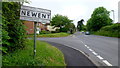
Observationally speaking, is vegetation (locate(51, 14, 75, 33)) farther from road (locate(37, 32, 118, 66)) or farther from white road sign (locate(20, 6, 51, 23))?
white road sign (locate(20, 6, 51, 23))

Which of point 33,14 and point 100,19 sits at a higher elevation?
point 100,19

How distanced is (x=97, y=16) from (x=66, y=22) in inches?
532

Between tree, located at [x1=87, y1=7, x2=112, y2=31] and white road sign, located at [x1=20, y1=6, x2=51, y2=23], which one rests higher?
tree, located at [x1=87, y1=7, x2=112, y2=31]

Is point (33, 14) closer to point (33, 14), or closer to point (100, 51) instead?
point (33, 14)

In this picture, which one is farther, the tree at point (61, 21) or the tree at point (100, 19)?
the tree at point (61, 21)

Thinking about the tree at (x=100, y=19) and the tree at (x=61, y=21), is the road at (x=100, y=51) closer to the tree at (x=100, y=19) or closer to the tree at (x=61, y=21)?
the tree at (x=100, y=19)

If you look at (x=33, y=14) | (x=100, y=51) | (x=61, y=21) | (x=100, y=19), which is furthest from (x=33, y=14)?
(x=100, y=19)

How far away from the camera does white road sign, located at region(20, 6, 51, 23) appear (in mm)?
4125

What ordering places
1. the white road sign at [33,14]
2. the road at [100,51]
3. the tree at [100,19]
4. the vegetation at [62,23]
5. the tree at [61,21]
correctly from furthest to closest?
1. the vegetation at [62,23]
2. the tree at [61,21]
3. the tree at [100,19]
4. the road at [100,51]
5. the white road sign at [33,14]

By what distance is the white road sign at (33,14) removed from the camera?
4125 mm

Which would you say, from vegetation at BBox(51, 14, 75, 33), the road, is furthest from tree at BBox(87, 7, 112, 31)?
the road

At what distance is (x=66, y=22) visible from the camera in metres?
55.2

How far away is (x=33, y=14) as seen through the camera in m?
4.18

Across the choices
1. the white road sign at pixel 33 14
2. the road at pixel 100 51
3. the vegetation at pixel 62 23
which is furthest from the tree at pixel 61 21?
the white road sign at pixel 33 14
